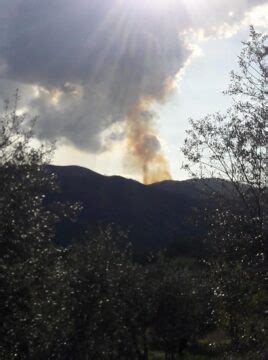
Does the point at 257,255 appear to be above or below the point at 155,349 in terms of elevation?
above

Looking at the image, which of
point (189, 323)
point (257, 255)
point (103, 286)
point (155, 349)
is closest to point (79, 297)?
point (103, 286)

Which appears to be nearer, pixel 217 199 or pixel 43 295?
pixel 43 295

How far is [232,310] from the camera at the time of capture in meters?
17.8

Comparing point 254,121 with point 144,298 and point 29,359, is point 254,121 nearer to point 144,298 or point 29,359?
point 29,359

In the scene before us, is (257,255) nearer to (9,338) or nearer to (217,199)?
(217,199)

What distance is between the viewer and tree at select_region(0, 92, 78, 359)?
42.5ft

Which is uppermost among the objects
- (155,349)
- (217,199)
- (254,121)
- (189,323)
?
(254,121)

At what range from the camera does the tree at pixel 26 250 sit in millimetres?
12961

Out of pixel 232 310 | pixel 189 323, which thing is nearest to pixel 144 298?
pixel 189 323

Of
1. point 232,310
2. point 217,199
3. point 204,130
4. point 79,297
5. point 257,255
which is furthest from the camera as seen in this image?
point 79,297

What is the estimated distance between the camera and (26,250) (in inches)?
528

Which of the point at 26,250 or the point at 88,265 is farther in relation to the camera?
the point at 88,265

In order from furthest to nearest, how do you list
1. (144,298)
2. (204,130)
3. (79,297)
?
(144,298)
(79,297)
(204,130)

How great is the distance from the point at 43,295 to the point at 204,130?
369 inches
